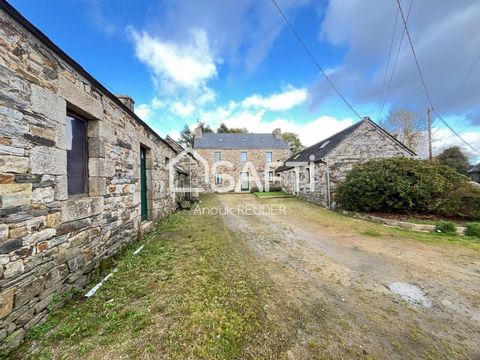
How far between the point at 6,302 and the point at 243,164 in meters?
22.0

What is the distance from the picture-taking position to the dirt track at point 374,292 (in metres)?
1.95

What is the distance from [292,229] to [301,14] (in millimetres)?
7454

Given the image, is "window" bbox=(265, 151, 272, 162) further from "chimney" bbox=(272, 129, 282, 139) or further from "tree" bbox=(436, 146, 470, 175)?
"tree" bbox=(436, 146, 470, 175)

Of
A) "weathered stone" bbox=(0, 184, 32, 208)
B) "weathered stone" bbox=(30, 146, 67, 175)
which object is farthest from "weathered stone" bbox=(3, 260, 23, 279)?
"weathered stone" bbox=(30, 146, 67, 175)

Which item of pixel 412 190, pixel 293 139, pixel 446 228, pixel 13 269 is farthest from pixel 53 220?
pixel 293 139

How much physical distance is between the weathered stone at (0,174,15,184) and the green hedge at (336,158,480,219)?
9738mm

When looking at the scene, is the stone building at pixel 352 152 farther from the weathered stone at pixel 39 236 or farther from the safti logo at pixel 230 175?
the safti logo at pixel 230 175

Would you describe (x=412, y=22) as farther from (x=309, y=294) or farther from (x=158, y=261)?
(x=158, y=261)

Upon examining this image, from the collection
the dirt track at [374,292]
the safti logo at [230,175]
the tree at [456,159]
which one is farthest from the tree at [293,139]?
the dirt track at [374,292]

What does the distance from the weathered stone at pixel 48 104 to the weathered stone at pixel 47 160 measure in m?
0.42

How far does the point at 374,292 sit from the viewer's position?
2.88 m

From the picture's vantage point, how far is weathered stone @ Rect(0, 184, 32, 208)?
6.03ft

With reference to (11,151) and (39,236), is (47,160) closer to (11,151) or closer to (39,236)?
(11,151)

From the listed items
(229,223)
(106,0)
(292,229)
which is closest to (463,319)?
(292,229)
